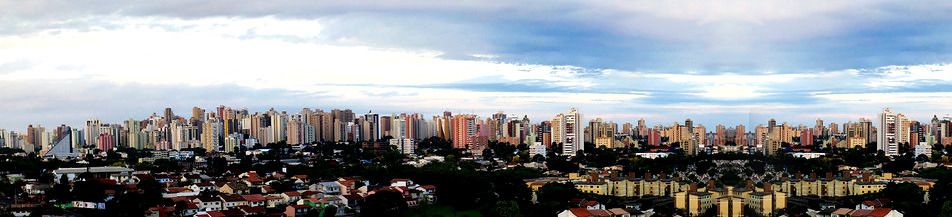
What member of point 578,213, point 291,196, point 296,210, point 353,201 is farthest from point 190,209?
point 578,213

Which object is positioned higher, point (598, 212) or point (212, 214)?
point (598, 212)

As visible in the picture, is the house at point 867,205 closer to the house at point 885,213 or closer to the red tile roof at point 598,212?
the house at point 885,213

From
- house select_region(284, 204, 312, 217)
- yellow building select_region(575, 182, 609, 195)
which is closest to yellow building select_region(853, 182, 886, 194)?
yellow building select_region(575, 182, 609, 195)

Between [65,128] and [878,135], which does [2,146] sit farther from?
[878,135]

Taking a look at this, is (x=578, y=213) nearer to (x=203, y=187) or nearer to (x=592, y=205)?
(x=592, y=205)

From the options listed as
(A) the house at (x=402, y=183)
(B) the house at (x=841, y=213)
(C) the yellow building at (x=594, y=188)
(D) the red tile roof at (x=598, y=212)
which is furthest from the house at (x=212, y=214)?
(B) the house at (x=841, y=213)

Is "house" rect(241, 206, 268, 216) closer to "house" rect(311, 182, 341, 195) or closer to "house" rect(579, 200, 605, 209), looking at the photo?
"house" rect(311, 182, 341, 195)

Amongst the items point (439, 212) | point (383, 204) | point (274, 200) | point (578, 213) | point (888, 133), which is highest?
point (888, 133)
